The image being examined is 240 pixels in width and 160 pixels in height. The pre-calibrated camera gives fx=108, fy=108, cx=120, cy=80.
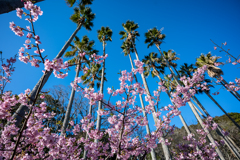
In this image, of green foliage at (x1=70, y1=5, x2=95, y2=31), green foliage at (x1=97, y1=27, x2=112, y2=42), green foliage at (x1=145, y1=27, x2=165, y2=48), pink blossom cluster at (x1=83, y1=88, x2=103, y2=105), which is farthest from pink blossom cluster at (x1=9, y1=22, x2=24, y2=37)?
green foliage at (x1=145, y1=27, x2=165, y2=48)

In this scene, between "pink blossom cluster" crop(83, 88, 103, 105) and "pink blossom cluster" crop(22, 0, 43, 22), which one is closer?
"pink blossom cluster" crop(22, 0, 43, 22)

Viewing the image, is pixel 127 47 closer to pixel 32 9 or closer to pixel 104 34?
pixel 104 34

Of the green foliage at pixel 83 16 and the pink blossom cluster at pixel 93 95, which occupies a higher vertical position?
the green foliage at pixel 83 16

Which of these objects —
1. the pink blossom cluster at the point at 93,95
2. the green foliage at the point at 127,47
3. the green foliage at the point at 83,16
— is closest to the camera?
the pink blossom cluster at the point at 93,95

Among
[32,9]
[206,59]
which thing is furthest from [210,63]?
[32,9]

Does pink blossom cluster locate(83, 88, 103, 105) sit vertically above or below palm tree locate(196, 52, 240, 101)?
below

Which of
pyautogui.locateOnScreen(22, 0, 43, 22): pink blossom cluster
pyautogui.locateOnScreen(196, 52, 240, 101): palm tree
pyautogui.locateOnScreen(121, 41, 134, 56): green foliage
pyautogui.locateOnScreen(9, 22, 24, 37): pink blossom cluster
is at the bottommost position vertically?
pyautogui.locateOnScreen(9, 22, 24, 37): pink blossom cluster

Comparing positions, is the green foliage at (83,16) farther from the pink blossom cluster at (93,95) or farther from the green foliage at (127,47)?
the pink blossom cluster at (93,95)

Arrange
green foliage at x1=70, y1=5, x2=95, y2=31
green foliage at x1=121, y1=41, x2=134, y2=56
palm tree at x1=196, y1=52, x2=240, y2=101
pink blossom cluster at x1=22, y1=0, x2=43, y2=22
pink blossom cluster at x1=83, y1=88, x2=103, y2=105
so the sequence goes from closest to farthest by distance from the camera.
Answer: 1. pink blossom cluster at x1=22, y1=0, x2=43, y2=22
2. pink blossom cluster at x1=83, y1=88, x2=103, y2=105
3. green foliage at x1=70, y1=5, x2=95, y2=31
4. palm tree at x1=196, y1=52, x2=240, y2=101
5. green foliage at x1=121, y1=41, x2=134, y2=56

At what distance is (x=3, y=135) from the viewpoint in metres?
2.87

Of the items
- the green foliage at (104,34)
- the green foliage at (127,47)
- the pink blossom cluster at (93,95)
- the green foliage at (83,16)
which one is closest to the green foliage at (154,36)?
the green foliage at (127,47)

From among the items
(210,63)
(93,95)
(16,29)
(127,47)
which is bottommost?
(93,95)

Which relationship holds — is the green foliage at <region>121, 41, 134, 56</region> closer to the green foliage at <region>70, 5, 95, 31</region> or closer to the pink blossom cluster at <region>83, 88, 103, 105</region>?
the green foliage at <region>70, 5, 95, 31</region>

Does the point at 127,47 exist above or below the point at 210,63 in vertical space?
above
